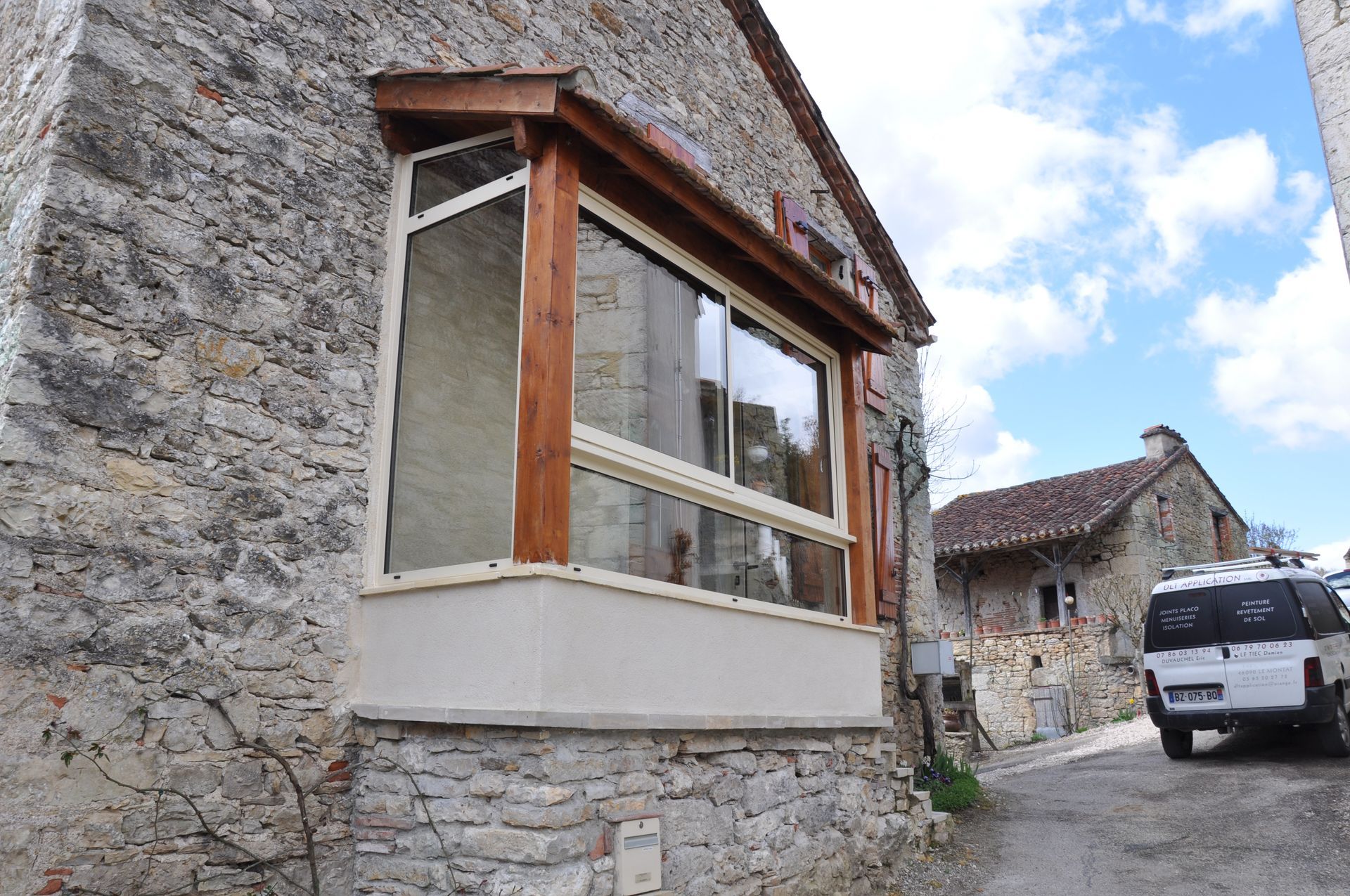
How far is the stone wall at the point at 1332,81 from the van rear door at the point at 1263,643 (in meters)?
6.17

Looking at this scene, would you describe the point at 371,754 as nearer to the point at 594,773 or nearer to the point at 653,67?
the point at 594,773

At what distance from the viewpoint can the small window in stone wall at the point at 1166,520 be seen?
19.4 metres

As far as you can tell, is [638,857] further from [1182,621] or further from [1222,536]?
[1222,536]

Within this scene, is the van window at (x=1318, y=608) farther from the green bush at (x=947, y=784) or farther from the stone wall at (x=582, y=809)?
the stone wall at (x=582, y=809)

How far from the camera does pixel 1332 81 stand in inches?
150

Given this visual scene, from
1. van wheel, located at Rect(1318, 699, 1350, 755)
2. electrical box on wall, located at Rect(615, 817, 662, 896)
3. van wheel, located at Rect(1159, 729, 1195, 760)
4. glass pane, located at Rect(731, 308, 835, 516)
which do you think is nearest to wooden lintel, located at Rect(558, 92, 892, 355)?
glass pane, located at Rect(731, 308, 835, 516)

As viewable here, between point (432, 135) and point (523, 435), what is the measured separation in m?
2.11

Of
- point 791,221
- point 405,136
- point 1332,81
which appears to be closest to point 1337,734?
point 791,221

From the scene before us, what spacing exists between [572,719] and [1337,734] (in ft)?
27.6

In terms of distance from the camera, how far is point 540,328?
→ 4.00 m

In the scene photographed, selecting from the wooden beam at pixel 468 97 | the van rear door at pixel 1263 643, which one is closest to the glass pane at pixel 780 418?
the wooden beam at pixel 468 97

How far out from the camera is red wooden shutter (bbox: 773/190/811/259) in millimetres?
8422

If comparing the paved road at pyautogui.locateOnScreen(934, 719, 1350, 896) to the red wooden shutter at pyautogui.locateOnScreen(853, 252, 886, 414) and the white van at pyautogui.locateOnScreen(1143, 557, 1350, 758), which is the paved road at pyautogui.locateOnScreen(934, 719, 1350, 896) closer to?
the white van at pyautogui.locateOnScreen(1143, 557, 1350, 758)

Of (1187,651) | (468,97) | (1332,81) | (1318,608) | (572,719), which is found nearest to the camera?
(572,719)
